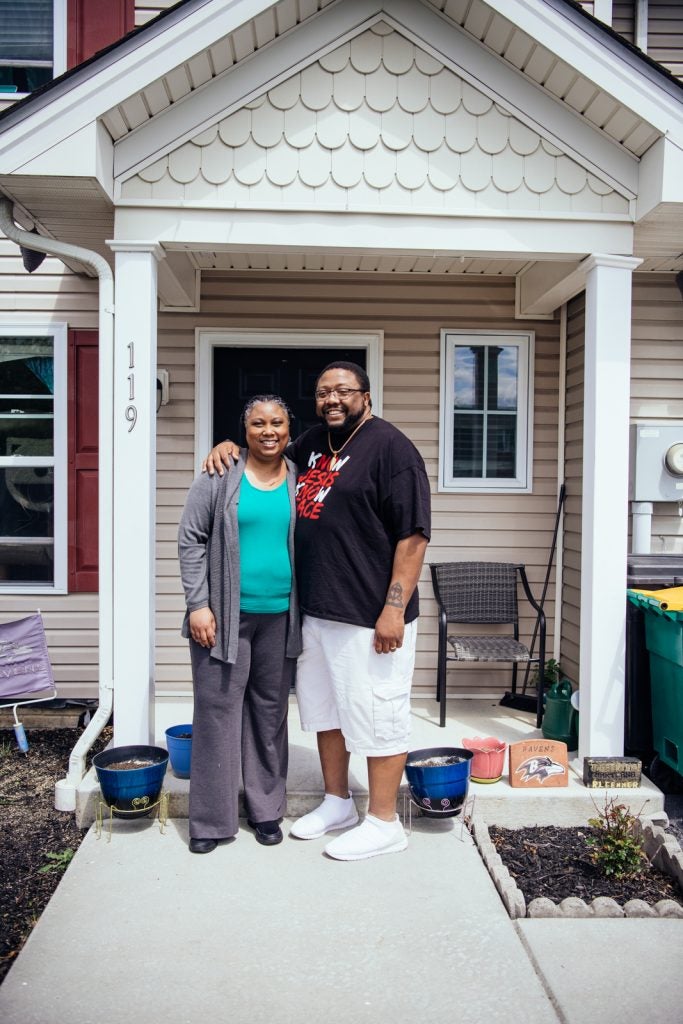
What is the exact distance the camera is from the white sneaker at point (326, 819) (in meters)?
3.31

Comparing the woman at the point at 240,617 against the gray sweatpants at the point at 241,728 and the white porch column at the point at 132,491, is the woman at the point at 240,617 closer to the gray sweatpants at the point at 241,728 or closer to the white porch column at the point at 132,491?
the gray sweatpants at the point at 241,728

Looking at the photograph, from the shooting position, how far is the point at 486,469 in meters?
5.11

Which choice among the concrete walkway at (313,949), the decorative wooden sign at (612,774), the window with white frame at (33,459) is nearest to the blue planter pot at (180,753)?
the concrete walkway at (313,949)

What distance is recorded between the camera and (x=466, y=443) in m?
5.10

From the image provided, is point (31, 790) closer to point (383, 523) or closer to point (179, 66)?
point (383, 523)

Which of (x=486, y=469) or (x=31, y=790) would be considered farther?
(x=486, y=469)

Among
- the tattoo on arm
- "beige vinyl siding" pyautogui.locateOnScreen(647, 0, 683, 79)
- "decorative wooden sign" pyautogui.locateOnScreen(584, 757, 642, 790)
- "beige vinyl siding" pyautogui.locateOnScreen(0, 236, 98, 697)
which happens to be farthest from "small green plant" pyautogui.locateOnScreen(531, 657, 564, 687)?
"beige vinyl siding" pyautogui.locateOnScreen(647, 0, 683, 79)

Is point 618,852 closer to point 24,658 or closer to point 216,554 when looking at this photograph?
point 216,554

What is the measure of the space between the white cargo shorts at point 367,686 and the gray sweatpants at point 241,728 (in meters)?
0.21

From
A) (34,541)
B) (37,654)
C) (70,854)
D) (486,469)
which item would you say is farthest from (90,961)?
(486,469)

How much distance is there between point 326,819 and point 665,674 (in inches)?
63.9

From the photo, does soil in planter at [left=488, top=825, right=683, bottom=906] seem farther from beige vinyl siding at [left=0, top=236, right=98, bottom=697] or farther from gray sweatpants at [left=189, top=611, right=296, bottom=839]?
beige vinyl siding at [left=0, top=236, right=98, bottom=697]

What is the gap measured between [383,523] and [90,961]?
1.66 metres

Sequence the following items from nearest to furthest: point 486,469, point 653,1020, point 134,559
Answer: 1. point 653,1020
2. point 134,559
3. point 486,469
